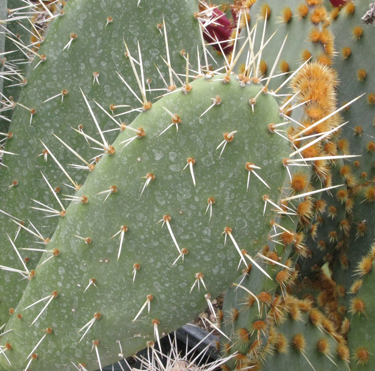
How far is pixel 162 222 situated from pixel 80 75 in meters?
0.47

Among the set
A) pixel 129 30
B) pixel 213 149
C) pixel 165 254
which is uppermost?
pixel 129 30

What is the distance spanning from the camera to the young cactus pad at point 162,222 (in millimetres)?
757

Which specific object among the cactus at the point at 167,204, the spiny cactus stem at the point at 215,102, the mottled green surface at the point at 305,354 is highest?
the spiny cactus stem at the point at 215,102

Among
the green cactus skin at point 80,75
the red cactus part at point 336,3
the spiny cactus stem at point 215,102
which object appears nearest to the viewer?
the spiny cactus stem at point 215,102

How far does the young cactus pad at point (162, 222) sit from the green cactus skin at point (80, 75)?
11.4 inches

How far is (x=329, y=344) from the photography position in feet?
3.63

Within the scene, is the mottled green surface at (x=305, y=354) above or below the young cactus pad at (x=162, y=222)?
below

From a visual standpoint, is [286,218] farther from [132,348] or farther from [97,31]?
[97,31]

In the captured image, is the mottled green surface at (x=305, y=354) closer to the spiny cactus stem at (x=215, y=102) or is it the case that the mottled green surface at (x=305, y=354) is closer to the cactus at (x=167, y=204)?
the cactus at (x=167, y=204)

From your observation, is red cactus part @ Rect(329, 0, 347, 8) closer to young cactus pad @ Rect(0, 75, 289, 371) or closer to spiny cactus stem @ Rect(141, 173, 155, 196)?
young cactus pad @ Rect(0, 75, 289, 371)

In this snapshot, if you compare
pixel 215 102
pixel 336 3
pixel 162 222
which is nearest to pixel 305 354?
pixel 162 222

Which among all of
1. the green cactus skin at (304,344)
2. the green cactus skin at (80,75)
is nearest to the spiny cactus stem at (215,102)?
the green cactus skin at (80,75)

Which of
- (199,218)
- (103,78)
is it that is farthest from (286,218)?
(103,78)

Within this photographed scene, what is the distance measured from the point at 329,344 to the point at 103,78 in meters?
0.86
